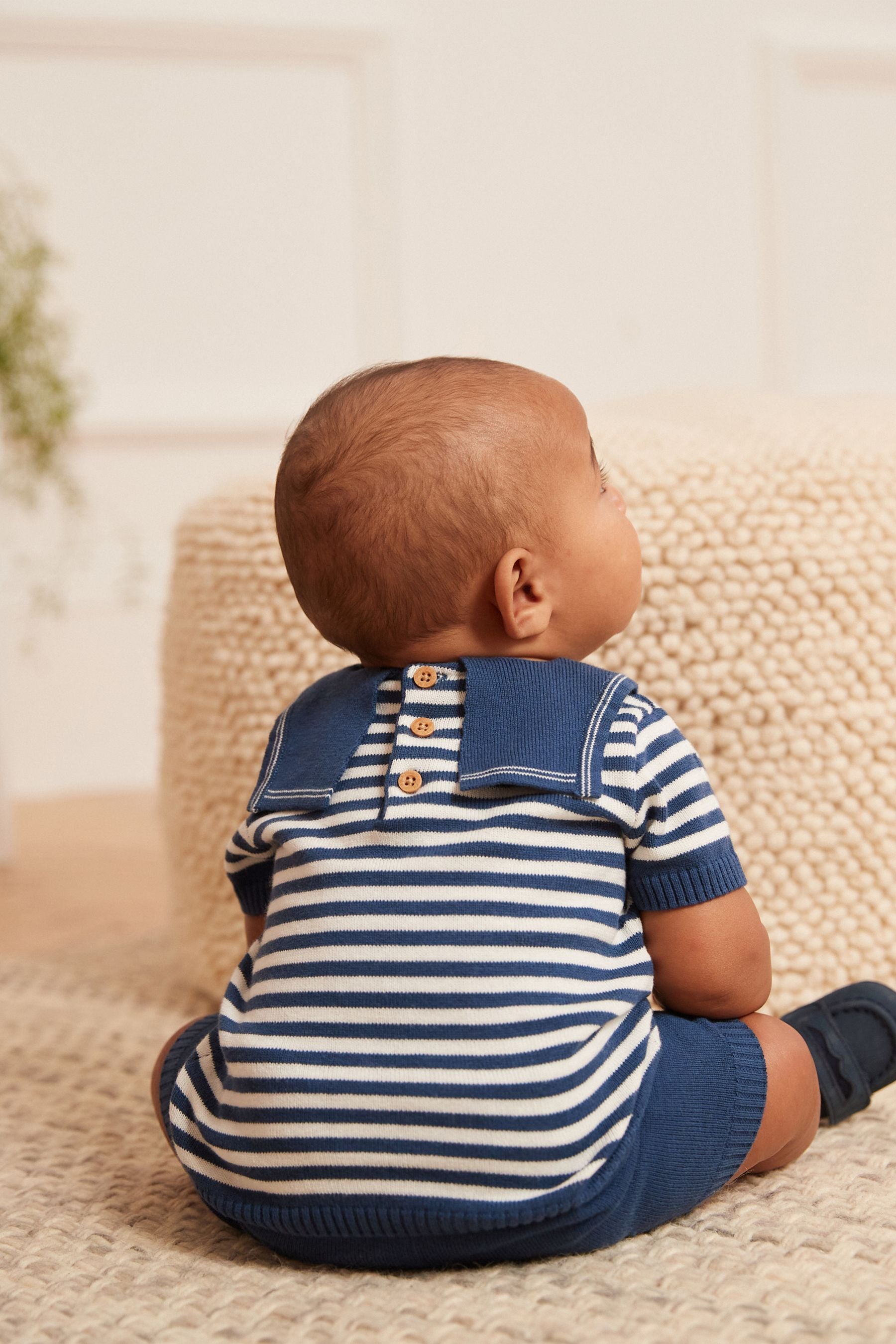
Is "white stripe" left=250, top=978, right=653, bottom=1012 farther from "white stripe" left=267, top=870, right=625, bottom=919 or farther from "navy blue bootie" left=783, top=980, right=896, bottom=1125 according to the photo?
"navy blue bootie" left=783, top=980, right=896, bottom=1125

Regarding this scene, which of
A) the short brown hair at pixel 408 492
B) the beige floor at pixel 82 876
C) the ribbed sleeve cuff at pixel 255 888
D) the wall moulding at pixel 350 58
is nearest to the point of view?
the short brown hair at pixel 408 492

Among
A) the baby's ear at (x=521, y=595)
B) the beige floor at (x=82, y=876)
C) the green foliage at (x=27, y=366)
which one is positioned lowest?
the beige floor at (x=82, y=876)

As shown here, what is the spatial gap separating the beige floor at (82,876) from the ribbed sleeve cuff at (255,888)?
0.64 metres

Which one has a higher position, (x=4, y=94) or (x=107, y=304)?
(x=4, y=94)

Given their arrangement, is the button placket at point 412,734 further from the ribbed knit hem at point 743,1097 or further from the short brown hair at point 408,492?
the ribbed knit hem at point 743,1097

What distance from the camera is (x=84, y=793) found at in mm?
2449

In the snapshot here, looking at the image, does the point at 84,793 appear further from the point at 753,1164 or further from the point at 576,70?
the point at 753,1164

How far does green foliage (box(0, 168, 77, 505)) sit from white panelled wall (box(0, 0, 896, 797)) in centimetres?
25

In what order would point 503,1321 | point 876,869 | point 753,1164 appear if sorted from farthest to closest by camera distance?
point 876,869
point 753,1164
point 503,1321

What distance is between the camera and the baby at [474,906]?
20.9 inches

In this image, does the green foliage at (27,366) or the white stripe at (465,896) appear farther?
the green foliage at (27,366)

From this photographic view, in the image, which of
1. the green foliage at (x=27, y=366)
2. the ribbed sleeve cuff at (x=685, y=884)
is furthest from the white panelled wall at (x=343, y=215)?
the ribbed sleeve cuff at (x=685, y=884)

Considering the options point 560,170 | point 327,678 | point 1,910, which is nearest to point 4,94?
point 560,170

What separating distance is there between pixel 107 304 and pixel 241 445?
0.36m
